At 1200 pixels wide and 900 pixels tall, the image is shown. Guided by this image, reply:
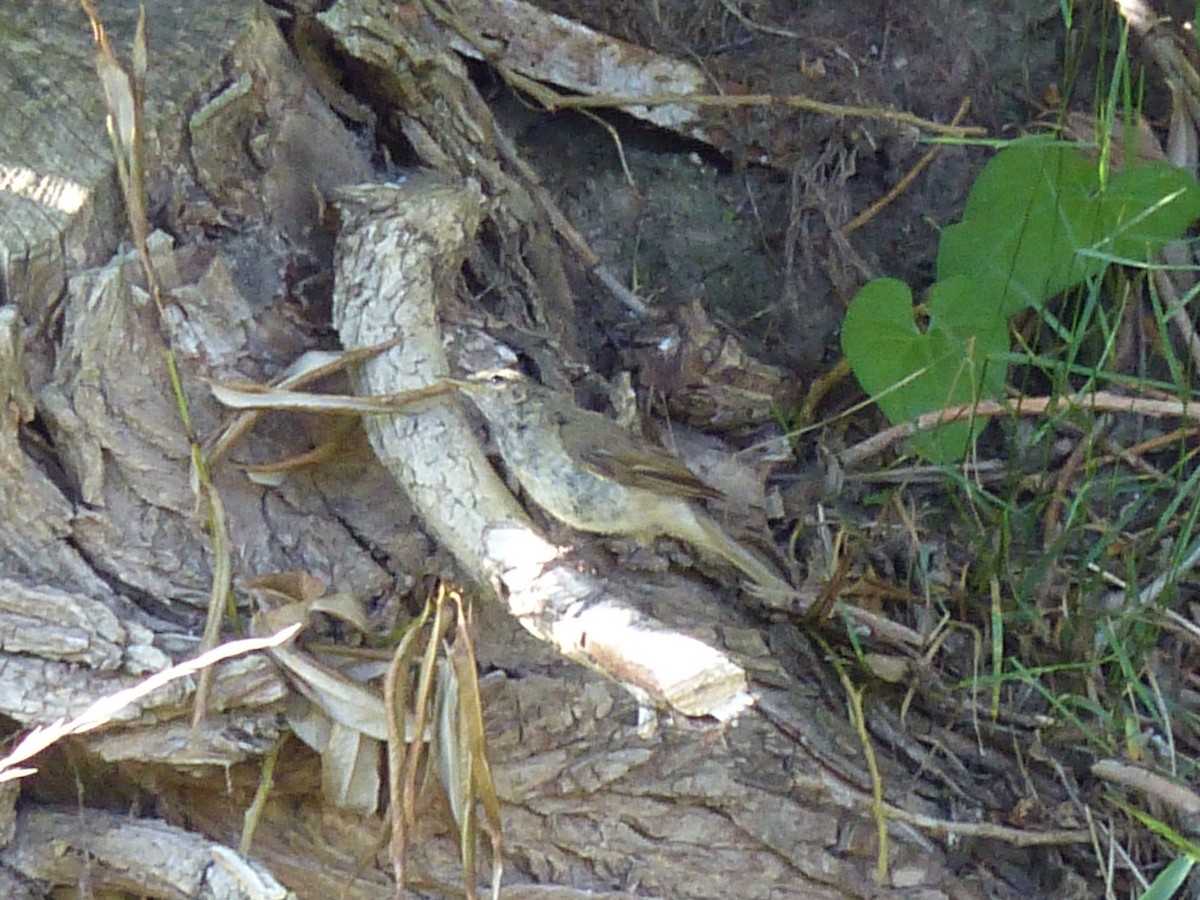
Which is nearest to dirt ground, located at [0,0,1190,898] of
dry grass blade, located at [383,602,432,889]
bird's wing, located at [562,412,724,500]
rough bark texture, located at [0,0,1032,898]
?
rough bark texture, located at [0,0,1032,898]

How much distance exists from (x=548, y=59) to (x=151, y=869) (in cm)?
208

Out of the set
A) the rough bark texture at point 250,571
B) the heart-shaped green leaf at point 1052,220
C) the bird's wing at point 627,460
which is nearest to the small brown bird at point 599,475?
the bird's wing at point 627,460

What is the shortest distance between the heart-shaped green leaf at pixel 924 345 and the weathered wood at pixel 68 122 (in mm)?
1502

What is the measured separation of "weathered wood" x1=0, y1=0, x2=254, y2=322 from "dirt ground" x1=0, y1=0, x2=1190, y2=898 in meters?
0.08

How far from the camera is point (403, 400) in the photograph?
247 cm

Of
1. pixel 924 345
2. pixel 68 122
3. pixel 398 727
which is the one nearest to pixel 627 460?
pixel 924 345

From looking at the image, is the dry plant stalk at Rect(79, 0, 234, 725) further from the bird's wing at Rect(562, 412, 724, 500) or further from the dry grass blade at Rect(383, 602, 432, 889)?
the bird's wing at Rect(562, 412, 724, 500)

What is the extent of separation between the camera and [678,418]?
125 inches

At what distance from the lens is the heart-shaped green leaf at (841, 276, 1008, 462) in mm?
3160

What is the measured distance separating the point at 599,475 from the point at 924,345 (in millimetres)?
856

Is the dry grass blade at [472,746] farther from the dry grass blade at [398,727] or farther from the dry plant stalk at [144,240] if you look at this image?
the dry plant stalk at [144,240]

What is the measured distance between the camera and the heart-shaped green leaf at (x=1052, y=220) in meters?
3.13

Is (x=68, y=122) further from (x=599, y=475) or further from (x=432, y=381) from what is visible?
(x=599, y=475)

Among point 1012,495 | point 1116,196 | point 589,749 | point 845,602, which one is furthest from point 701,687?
point 1116,196
